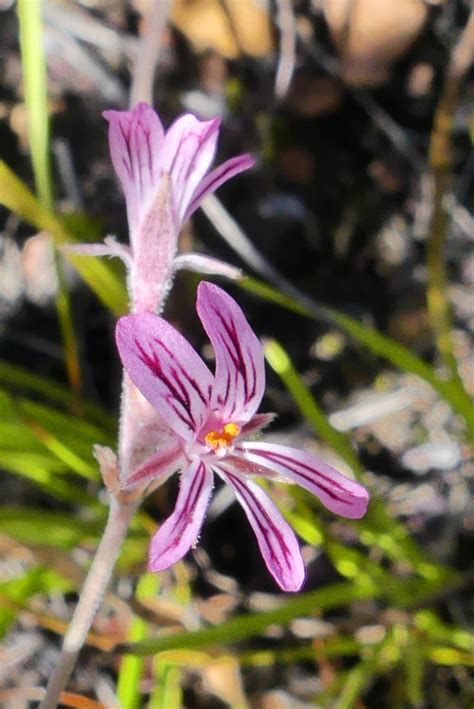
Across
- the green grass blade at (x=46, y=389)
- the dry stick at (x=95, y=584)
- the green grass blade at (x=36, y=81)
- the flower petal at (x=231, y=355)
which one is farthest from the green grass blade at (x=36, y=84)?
the flower petal at (x=231, y=355)

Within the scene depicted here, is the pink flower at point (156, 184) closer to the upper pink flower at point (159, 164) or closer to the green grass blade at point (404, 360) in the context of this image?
the upper pink flower at point (159, 164)

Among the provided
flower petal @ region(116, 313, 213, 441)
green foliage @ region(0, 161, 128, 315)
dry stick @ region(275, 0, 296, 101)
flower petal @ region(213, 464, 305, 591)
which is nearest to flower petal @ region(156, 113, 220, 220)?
green foliage @ region(0, 161, 128, 315)

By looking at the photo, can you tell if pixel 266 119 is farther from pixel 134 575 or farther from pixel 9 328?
pixel 134 575

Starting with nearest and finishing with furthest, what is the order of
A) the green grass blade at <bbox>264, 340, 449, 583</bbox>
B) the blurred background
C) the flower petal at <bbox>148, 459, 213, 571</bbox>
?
the flower petal at <bbox>148, 459, 213, 571</bbox> < the green grass blade at <bbox>264, 340, 449, 583</bbox> < the blurred background

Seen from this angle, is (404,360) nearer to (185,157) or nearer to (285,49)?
(185,157)

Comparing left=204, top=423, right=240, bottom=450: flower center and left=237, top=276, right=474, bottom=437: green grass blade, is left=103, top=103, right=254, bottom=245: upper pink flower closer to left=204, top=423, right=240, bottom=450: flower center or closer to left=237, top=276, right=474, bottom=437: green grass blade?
left=204, top=423, right=240, bottom=450: flower center

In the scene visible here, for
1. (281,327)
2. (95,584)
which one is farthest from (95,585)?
(281,327)
